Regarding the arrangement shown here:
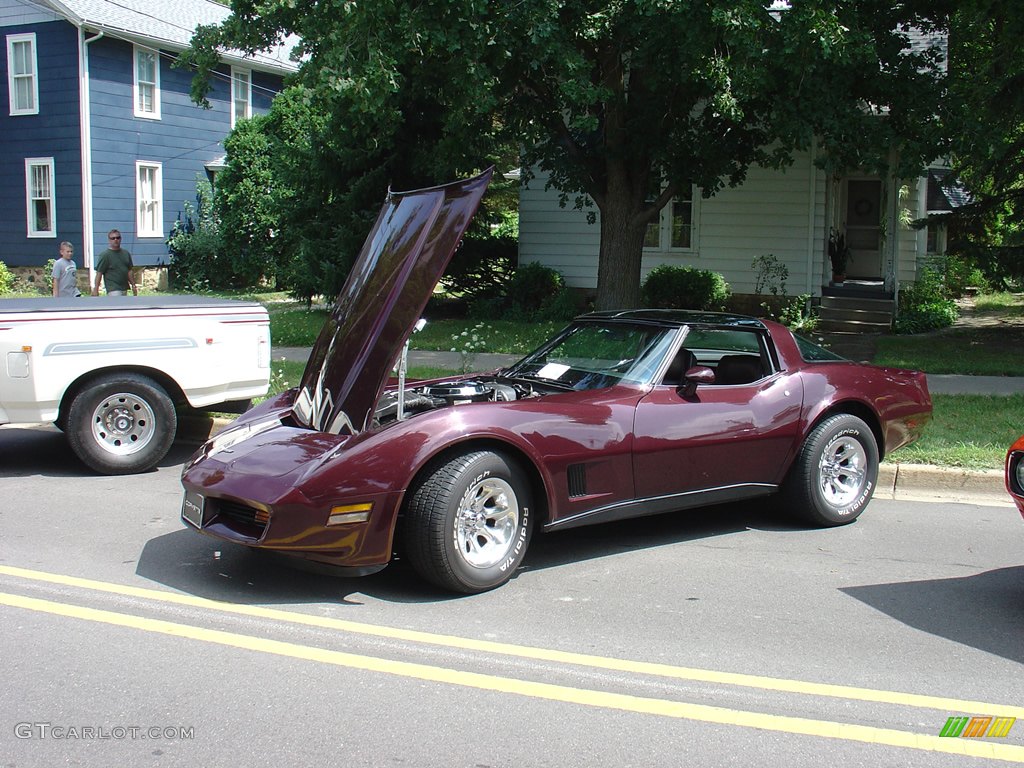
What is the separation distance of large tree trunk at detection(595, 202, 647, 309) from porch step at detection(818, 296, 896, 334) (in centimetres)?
482

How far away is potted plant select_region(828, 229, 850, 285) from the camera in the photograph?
811 inches

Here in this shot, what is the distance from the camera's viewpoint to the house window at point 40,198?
25094 mm

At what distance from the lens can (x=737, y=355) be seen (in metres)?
6.67

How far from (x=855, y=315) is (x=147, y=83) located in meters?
18.7

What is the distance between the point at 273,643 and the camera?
4512 mm

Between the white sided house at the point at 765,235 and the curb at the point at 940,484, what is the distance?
1095 centimetres

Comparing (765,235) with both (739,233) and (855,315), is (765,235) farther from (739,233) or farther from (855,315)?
(855,315)

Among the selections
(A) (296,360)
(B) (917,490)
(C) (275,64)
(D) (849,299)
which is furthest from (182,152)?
(B) (917,490)

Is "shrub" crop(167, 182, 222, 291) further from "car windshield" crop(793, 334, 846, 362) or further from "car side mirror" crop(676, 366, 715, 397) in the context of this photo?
"car side mirror" crop(676, 366, 715, 397)

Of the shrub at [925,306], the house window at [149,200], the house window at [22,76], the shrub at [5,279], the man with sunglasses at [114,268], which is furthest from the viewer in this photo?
the house window at [149,200]

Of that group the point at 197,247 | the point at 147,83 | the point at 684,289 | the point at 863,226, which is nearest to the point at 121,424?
the point at 684,289

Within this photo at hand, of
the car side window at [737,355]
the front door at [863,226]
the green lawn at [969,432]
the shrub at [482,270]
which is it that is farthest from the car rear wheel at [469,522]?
the front door at [863,226]

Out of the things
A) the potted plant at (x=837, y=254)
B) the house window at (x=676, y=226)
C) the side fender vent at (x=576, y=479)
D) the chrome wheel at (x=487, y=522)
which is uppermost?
the house window at (x=676, y=226)

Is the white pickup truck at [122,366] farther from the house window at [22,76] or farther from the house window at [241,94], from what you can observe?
the house window at [241,94]
